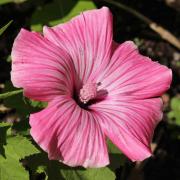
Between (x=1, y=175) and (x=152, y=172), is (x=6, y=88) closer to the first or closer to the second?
(x=1, y=175)

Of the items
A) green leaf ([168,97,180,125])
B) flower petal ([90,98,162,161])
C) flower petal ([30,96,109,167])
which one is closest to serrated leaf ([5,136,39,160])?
flower petal ([30,96,109,167])

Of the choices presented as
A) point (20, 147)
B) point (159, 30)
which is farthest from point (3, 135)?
point (159, 30)

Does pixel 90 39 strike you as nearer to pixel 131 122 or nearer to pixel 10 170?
pixel 131 122

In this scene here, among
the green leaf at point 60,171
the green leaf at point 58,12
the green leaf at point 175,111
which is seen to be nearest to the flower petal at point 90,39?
the green leaf at point 60,171

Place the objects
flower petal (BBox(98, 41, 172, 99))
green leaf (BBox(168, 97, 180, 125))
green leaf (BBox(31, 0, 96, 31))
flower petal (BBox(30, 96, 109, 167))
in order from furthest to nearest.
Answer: green leaf (BBox(168, 97, 180, 125))
green leaf (BBox(31, 0, 96, 31))
flower petal (BBox(98, 41, 172, 99))
flower petal (BBox(30, 96, 109, 167))

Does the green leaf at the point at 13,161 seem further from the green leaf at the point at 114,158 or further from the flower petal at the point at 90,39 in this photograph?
the green leaf at the point at 114,158

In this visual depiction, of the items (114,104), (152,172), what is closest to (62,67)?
(114,104)

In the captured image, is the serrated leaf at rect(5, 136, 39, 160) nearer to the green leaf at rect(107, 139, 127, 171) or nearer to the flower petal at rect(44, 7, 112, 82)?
the flower petal at rect(44, 7, 112, 82)
